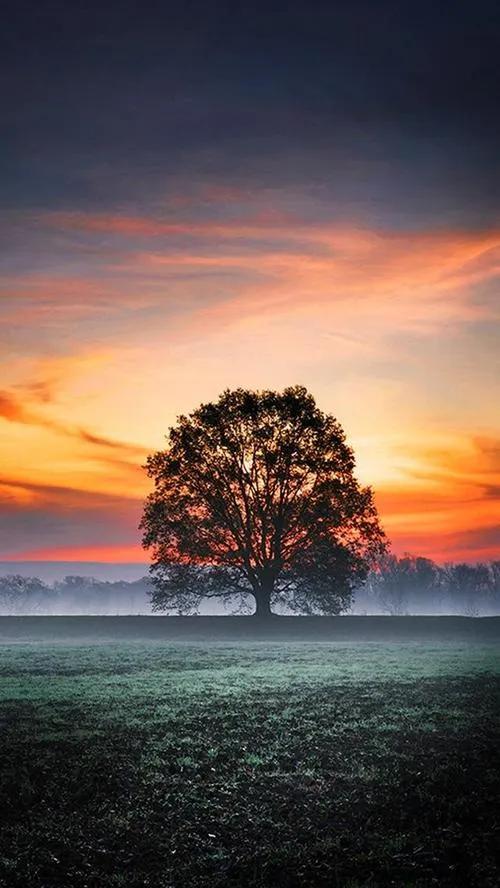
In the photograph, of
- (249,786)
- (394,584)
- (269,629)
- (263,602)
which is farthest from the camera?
(394,584)

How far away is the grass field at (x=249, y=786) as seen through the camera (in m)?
9.10

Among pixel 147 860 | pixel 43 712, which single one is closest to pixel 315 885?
pixel 147 860

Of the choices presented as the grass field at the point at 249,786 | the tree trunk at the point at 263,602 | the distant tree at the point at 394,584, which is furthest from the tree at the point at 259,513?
the distant tree at the point at 394,584

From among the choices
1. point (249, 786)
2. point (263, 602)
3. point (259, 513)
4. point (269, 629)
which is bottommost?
point (269, 629)

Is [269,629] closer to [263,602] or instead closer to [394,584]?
[263,602]

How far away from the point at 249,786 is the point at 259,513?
45102 mm

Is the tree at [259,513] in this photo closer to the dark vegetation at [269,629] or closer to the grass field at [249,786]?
the dark vegetation at [269,629]

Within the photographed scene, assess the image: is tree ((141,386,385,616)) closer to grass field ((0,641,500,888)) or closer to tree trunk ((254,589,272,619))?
tree trunk ((254,589,272,619))

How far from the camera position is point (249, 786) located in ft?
39.6

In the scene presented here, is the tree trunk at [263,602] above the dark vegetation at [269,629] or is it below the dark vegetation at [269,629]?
above

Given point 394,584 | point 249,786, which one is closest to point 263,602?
point 249,786

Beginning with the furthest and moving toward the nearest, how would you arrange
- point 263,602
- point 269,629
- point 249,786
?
point 263,602 → point 269,629 → point 249,786

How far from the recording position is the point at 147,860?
366 inches

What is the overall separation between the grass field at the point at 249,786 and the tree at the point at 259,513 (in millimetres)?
33694
